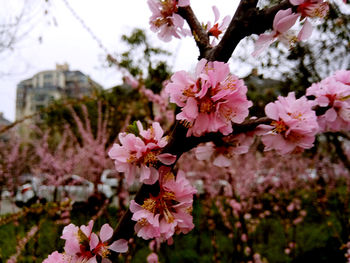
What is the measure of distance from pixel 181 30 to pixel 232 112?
43cm

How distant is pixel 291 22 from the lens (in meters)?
0.71

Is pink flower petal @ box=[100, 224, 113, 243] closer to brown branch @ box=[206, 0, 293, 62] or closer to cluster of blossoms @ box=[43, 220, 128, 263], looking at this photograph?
cluster of blossoms @ box=[43, 220, 128, 263]

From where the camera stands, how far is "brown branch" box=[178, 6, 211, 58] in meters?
0.83

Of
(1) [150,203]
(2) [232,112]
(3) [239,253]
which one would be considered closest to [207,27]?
(2) [232,112]

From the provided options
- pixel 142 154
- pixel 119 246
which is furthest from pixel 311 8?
pixel 119 246

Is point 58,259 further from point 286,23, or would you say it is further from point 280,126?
point 286,23

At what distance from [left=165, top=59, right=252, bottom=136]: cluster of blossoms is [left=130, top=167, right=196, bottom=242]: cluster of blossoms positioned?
0.16 m

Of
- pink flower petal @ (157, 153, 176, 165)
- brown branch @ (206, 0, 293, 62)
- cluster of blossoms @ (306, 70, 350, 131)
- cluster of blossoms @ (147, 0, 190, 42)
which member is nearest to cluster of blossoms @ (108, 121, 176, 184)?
pink flower petal @ (157, 153, 176, 165)

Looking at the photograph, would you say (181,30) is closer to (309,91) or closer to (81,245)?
(309,91)

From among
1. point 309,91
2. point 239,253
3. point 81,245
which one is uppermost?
point 81,245

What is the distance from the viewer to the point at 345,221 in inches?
135

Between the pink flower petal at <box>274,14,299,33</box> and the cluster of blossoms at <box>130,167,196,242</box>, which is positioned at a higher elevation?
the pink flower petal at <box>274,14,299,33</box>

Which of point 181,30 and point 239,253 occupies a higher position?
point 181,30

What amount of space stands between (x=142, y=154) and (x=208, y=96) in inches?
9.3
